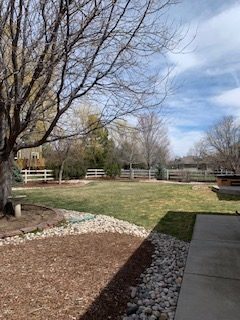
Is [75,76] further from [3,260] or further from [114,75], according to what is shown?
[3,260]

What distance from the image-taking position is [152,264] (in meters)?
4.12

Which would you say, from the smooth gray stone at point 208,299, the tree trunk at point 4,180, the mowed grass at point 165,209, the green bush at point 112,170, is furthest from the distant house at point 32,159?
the smooth gray stone at point 208,299

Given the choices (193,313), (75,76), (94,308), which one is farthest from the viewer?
(75,76)

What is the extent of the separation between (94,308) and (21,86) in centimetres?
355

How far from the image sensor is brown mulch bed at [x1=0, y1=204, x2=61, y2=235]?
5539mm

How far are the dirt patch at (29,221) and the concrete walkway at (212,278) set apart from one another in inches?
107

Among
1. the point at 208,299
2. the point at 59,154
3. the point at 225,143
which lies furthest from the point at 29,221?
the point at 225,143

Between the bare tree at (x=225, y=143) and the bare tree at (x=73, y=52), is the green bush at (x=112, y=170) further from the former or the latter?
the bare tree at (x=73, y=52)

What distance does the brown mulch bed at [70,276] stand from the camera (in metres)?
2.75

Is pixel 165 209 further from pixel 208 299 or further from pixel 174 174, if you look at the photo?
pixel 174 174

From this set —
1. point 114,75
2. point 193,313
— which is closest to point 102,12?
point 114,75

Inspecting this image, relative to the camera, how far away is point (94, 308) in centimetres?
280

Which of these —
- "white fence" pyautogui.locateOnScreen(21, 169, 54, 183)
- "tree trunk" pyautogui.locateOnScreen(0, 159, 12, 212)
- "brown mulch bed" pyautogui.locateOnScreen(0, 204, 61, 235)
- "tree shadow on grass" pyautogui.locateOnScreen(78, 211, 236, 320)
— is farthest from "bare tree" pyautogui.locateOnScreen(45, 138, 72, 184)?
"tree shadow on grass" pyautogui.locateOnScreen(78, 211, 236, 320)

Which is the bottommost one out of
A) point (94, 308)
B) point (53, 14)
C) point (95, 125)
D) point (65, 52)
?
point (94, 308)
